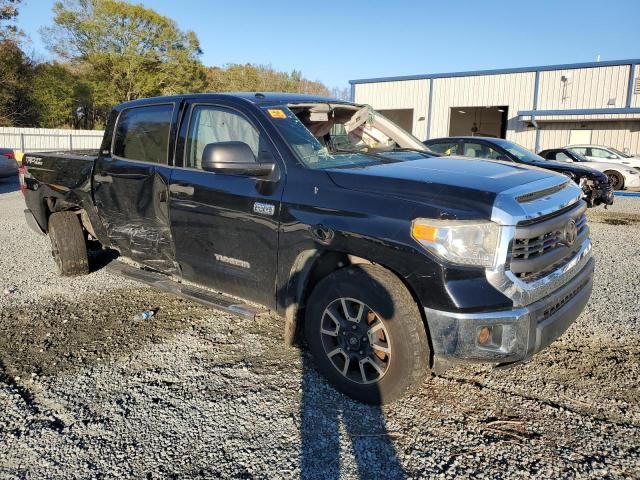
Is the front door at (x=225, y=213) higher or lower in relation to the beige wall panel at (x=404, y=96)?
lower

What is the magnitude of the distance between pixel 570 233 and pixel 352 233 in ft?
4.72

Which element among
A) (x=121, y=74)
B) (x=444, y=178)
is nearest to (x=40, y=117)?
(x=121, y=74)

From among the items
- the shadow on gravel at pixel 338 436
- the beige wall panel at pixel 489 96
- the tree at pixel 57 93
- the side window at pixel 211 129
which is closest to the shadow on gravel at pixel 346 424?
the shadow on gravel at pixel 338 436

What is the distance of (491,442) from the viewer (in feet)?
9.20

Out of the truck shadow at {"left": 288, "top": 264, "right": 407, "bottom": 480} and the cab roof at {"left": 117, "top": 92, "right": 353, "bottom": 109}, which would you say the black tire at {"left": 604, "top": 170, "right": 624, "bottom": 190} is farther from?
the truck shadow at {"left": 288, "top": 264, "right": 407, "bottom": 480}

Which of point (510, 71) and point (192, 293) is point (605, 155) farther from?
point (192, 293)

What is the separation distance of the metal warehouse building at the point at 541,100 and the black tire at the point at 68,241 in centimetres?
2535

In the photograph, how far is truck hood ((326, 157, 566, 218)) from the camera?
2740 mm

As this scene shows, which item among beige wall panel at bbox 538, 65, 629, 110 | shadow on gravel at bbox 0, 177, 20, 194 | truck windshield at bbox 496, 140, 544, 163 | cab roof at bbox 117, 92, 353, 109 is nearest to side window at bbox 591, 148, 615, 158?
truck windshield at bbox 496, 140, 544, 163

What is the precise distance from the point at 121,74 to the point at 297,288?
43.1 meters

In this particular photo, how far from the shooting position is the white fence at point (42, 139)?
91.5ft

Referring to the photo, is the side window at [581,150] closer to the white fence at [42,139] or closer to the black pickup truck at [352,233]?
the black pickup truck at [352,233]

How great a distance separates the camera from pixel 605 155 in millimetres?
17172

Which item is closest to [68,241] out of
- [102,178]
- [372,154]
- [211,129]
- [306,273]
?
[102,178]
